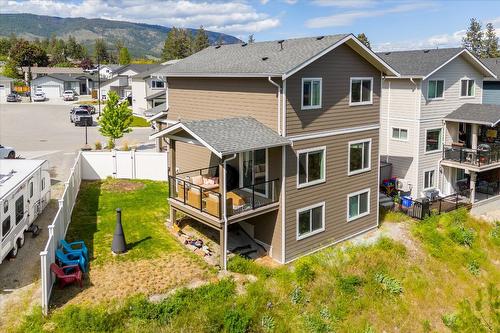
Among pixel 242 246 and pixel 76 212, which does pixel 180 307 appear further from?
pixel 76 212

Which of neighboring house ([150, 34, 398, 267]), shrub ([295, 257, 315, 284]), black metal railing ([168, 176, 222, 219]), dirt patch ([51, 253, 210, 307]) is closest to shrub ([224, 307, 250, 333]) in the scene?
dirt patch ([51, 253, 210, 307])

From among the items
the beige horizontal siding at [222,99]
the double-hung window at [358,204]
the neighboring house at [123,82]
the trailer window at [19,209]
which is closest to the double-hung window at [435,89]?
the double-hung window at [358,204]

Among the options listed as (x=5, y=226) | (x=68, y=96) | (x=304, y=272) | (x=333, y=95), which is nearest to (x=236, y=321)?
(x=304, y=272)

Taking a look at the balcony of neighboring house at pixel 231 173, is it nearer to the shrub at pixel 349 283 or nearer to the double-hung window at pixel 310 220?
the double-hung window at pixel 310 220

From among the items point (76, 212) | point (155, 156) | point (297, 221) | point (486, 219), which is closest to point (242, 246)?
point (297, 221)

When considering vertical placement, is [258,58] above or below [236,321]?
above

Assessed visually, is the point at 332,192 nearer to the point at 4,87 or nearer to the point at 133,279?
the point at 133,279

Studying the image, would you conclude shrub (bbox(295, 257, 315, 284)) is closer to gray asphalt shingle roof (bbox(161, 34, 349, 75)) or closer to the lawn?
the lawn
